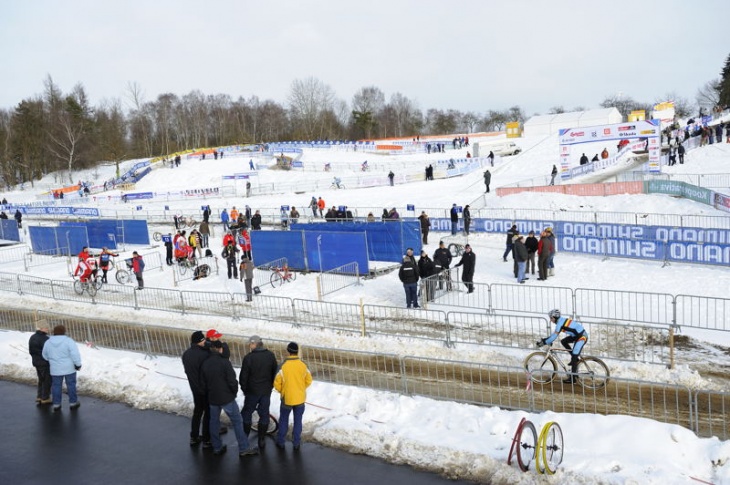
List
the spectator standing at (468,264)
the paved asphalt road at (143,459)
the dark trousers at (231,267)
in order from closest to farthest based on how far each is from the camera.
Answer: the paved asphalt road at (143,459) → the spectator standing at (468,264) → the dark trousers at (231,267)

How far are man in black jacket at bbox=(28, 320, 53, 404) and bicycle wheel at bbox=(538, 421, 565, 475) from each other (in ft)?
28.0

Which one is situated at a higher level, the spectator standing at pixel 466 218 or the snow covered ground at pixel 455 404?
the spectator standing at pixel 466 218

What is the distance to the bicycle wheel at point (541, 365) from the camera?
34.5 feet

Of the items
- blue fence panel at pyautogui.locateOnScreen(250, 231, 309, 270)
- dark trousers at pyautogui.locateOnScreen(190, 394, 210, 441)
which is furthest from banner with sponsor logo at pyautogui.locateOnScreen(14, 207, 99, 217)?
dark trousers at pyautogui.locateOnScreen(190, 394, 210, 441)

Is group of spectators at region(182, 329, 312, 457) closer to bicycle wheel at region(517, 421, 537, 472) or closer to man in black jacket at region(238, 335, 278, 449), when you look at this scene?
man in black jacket at region(238, 335, 278, 449)

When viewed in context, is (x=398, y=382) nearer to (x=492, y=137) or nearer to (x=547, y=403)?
(x=547, y=403)

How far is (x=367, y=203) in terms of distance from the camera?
38625mm

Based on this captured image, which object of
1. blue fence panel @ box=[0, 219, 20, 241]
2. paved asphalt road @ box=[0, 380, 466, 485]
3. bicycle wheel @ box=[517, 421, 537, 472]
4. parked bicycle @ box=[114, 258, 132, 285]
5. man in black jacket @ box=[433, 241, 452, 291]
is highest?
blue fence panel @ box=[0, 219, 20, 241]

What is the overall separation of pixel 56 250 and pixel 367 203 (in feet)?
59.1

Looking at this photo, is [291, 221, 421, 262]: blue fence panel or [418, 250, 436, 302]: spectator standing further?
[291, 221, 421, 262]: blue fence panel

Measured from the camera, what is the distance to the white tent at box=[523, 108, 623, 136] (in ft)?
226

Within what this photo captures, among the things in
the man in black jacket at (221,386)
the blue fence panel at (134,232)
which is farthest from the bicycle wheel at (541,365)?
the blue fence panel at (134,232)

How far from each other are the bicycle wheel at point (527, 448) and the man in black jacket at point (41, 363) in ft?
27.0

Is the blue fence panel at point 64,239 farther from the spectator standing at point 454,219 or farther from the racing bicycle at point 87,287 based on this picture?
the spectator standing at point 454,219
